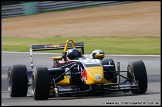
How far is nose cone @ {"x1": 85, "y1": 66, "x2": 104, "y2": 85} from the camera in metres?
12.2

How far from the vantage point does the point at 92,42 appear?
2842 cm

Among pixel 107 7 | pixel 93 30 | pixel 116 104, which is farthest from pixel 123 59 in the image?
pixel 107 7

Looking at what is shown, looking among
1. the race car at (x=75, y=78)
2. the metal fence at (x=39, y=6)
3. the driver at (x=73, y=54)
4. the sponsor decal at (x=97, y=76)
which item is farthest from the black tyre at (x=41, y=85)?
the metal fence at (x=39, y=6)

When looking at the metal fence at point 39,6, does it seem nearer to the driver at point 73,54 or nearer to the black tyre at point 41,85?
the driver at point 73,54

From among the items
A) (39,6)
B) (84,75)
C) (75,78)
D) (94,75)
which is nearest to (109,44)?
A: (75,78)

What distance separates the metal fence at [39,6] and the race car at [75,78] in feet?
99.2

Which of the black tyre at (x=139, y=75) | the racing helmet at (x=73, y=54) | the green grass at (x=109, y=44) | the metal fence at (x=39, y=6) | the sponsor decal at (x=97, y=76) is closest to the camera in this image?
the sponsor decal at (x=97, y=76)

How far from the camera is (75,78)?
1314cm

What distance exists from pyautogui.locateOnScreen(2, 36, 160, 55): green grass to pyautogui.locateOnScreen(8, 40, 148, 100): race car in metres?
9.37

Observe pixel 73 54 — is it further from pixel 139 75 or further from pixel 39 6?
pixel 39 6

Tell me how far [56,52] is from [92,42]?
14.2 ft

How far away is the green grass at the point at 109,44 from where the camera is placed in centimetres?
2403

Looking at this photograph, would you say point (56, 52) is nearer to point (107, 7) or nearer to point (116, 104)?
point (116, 104)

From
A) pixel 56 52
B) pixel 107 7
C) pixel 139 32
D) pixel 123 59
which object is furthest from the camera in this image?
pixel 107 7
